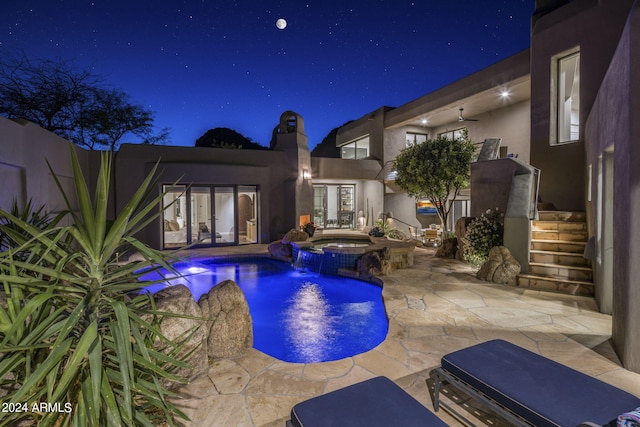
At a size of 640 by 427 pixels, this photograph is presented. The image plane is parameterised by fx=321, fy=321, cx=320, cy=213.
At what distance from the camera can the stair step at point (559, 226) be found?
7332 millimetres

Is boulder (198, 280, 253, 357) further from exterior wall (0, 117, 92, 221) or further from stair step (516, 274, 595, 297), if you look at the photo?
stair step (516, 274, 595, 297)

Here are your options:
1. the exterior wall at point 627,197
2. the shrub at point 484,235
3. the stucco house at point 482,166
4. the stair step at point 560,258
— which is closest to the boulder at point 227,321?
the stucco house at point 482,166

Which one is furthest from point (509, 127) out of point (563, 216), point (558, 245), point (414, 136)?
point (558, 245)

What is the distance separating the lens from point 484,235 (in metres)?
8.38

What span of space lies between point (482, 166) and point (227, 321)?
836 cm

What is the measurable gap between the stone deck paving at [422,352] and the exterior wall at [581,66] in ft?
14.4

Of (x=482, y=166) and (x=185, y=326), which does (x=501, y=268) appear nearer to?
(x=482, y=166)

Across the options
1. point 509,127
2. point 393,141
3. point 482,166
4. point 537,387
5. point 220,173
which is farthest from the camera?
point 393,141

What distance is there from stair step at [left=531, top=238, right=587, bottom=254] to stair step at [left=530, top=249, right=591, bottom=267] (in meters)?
0.13

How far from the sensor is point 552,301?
5.88 meters

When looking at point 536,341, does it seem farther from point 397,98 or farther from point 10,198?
point 397,98

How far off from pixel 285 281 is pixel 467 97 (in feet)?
34.8

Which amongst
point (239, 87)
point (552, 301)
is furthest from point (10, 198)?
point (239, 87)

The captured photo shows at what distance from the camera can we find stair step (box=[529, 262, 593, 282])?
21.0 ft
